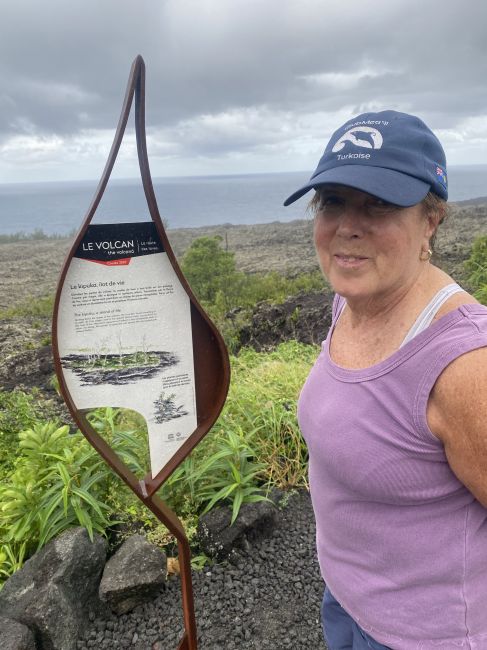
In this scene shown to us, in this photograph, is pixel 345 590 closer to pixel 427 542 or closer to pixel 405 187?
pixel 427 542

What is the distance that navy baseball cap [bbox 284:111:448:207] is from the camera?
3.94 feet

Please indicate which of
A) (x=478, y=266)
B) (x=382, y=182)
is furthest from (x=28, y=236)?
(x=382, y=182)

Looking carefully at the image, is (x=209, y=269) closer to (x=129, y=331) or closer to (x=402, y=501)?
(x=129, y=331)

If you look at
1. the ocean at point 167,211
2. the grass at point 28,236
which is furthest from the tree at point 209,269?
Answer: the grass at point 28,236

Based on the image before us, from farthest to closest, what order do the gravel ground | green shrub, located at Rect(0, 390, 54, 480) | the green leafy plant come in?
1. green shrub, located at Rect(0, 390, 54, 480)
2. the green leafy plant
3. the gravel ground

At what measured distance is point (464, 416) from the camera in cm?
105

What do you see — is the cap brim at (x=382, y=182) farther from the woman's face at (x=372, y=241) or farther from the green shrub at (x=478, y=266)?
the green shrub at (x=478, y=266)

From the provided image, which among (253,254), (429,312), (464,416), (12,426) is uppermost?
(429,312)

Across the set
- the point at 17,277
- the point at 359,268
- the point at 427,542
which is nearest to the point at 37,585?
the point at 427,542

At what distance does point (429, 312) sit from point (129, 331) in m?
1.08

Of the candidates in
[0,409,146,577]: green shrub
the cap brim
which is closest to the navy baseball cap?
the cap brim

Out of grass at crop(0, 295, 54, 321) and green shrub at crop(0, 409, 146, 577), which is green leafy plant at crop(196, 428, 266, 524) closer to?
green shrub at crop(0, 409, 146, 577)

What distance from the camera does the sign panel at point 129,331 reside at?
1777 millimetres

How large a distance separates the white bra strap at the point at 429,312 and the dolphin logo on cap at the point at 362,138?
0.40 metres
